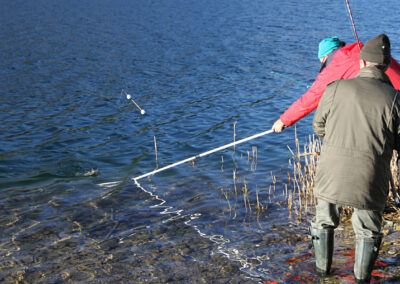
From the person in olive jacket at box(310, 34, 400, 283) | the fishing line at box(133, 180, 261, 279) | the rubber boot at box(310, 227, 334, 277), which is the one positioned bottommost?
the fishing line at box(133, 180, 261, 279)

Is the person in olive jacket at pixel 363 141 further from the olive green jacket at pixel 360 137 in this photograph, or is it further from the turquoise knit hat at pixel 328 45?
the turquoise knit hat at pixel 328 45

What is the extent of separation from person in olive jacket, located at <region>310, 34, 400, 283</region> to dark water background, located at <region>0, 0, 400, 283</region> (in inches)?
44.3

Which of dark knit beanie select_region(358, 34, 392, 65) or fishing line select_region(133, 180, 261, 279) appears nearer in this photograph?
dark knit beanie select_region(358, 34, 392, 65)

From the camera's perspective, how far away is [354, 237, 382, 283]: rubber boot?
14.8ft

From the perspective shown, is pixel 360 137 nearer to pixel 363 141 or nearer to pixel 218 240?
pixel 363 141

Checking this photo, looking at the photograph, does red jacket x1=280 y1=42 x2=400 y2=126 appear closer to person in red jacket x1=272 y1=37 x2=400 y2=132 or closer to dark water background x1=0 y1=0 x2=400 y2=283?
person in red jacket x1=272 y1=37 x2=400 y2=132

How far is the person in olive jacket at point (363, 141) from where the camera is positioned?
13.8ft

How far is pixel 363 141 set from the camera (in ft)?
13.9

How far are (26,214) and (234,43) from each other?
18216 mm

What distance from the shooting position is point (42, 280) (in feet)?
17.4

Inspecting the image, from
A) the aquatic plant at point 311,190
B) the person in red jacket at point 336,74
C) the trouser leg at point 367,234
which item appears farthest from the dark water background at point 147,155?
the person in red jacket at point 336,74

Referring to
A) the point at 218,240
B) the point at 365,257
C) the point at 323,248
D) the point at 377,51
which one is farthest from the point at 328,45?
the point at 218,240

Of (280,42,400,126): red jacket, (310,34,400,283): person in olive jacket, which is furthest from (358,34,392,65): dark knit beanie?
(280,42,400,126): red jacket

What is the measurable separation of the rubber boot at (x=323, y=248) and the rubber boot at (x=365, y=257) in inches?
11.2
